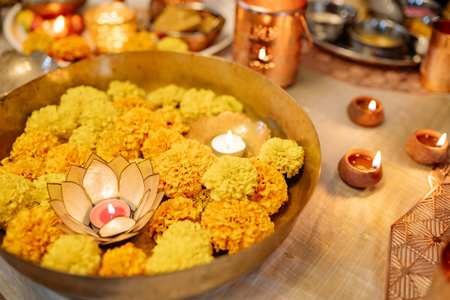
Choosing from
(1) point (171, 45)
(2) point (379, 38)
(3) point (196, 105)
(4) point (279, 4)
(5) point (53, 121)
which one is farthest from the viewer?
(2) point (379, 38)

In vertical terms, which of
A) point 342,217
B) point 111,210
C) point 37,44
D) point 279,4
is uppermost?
point 279,4

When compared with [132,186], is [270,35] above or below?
above

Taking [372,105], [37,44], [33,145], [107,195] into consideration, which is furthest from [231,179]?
[37,44]

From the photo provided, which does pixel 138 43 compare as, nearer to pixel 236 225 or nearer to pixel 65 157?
pixel 65 157

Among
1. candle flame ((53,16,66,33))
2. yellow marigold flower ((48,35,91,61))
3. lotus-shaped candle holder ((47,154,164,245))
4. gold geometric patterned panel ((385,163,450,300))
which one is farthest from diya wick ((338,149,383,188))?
candle flame ((53,16,66,33))

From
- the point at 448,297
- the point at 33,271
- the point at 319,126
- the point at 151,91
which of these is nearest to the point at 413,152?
the point at 319,126

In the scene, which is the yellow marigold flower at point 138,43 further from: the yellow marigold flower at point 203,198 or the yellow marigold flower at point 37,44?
the yellow marigold flower at point 203,198

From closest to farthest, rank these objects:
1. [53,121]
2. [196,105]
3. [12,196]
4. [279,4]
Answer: [12,196]
[53,121]
[196,105]
[279,4]

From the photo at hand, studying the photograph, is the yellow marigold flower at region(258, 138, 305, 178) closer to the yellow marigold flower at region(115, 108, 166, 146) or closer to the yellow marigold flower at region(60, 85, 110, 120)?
the yellow marigold flower at region(115, 108, 166, 146)
